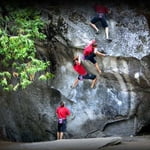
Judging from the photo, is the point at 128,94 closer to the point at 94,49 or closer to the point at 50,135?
the point at 94,49

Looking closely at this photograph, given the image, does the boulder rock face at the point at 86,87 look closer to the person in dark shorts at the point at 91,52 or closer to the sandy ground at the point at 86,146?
the person in dark shorts at the point at 91,52

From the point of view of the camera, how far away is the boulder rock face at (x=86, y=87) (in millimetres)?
11008

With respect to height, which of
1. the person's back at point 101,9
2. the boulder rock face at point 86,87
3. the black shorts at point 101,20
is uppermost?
the person's back at point 101,9

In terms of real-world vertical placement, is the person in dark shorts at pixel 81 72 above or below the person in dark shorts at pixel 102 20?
below

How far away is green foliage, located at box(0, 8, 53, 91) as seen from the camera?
9.13 meters

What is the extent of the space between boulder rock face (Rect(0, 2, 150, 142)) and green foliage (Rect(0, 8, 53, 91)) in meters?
0.78

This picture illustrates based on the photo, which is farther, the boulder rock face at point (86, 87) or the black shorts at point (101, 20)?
the boulder rock face at point (86, 87)

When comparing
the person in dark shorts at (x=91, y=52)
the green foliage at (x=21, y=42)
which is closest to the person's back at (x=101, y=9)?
the person in dark shorts at (x=91, y=52)

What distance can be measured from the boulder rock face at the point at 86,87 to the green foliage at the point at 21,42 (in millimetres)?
784

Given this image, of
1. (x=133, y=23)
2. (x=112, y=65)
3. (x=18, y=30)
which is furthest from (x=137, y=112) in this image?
(x=18, y=30)

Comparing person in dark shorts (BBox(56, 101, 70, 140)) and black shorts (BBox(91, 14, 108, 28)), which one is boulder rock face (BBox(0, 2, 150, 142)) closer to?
black shorts (BBox(91, 14, 108, 28))

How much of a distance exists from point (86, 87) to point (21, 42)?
9.55 feet

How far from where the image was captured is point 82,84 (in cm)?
1150

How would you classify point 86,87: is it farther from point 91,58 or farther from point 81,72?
point 91,58
